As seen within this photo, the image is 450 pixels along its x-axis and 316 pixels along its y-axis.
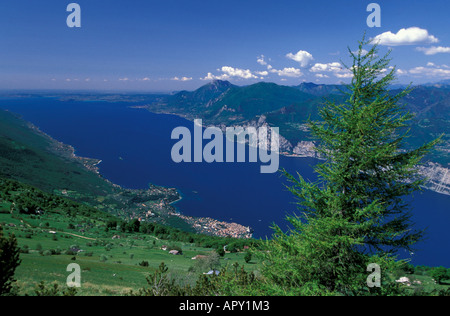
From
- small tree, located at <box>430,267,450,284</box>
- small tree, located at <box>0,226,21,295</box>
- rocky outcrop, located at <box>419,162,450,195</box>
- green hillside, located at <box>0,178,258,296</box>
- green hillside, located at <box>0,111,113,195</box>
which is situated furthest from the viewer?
A: rocky outcrop, located at <box>419,162,450,195</box>

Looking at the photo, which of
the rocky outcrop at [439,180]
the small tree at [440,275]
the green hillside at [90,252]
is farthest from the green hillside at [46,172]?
the rocky outcrop at [439,180]

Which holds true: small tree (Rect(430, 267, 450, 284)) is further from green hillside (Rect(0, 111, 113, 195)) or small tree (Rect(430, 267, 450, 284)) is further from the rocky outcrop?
the rocky outcrop

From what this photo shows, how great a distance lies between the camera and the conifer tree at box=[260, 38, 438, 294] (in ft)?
29.7

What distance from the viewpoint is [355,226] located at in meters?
8.66

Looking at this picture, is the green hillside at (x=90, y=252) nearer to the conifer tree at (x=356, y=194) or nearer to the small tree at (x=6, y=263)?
the small tree at (x=6, y=263)

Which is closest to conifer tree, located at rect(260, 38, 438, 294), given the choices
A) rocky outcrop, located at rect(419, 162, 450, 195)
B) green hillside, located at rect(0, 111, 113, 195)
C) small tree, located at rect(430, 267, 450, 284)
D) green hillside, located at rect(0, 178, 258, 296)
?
green hillside, located at rect(0, 178, 258, 296)

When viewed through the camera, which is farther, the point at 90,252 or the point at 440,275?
the point at 440,275

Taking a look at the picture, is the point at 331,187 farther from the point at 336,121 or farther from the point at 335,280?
the point at 335,280

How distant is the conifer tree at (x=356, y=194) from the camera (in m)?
9.05

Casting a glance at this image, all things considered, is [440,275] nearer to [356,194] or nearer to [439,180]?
[356,194]

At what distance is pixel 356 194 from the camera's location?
9469 millimetres

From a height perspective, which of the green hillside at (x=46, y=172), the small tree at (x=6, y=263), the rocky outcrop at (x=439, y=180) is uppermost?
the small tree at (x=6, y=263)

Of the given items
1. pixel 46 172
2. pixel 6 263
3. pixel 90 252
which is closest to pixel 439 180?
pixel 90 252
